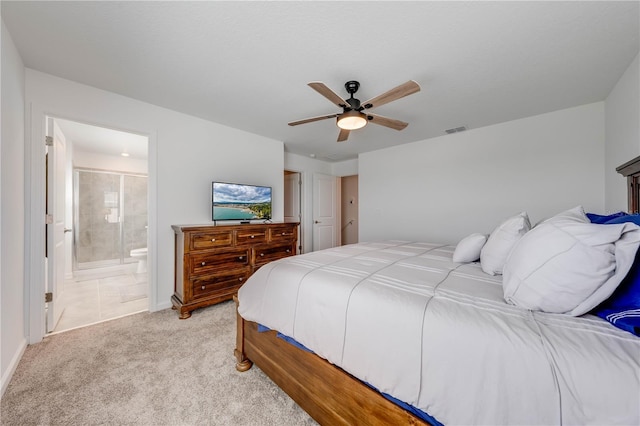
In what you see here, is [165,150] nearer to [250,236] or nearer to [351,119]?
[250,236]

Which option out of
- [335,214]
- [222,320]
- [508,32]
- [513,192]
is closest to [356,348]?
[222,320]

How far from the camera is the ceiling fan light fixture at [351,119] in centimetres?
209

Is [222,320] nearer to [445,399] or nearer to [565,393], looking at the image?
[445,399]

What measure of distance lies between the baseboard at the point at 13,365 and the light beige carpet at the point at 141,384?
0.03 metres

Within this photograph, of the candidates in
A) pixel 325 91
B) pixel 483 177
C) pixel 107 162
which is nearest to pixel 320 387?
pixel 325 91

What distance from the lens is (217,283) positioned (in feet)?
9.18

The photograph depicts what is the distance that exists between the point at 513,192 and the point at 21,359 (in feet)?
17.5

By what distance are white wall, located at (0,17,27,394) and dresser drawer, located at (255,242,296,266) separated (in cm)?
201

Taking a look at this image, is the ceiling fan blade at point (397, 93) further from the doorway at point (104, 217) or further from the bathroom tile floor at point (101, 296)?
the doorway at point (104, 217)

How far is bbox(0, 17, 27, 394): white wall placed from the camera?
5.10ft

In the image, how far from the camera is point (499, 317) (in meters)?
0.89

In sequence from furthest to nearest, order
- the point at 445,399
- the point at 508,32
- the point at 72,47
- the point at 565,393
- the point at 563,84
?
the point at 563,84 < the point at 72,47 < the point at 508,32 < the point at 445,399 < the point at 565,393

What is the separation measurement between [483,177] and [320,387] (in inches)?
142

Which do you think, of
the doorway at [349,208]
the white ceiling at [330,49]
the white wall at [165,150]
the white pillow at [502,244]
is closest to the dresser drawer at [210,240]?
the white wall at [165,150]
